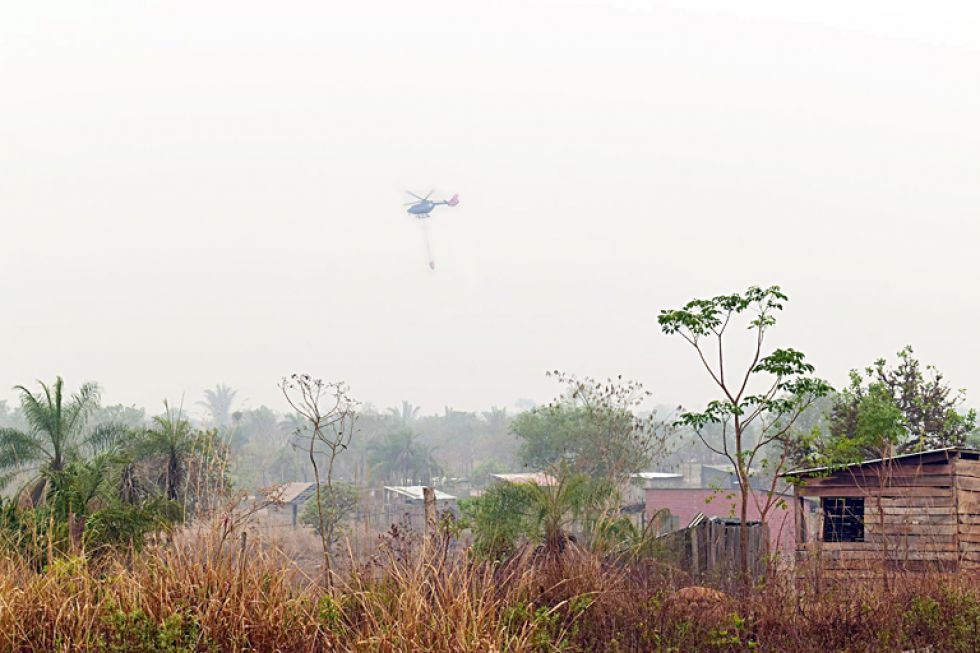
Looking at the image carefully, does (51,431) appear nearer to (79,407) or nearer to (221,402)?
(79,407)

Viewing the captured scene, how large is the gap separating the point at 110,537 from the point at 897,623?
29.0 feet

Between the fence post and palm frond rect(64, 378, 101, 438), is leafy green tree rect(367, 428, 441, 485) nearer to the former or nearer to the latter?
palm frond rect(64, 378, 101, 438)

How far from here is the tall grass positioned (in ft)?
22.8

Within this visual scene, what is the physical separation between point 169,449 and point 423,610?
18394 mm

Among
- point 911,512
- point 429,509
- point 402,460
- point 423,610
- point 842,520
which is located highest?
point 429,509

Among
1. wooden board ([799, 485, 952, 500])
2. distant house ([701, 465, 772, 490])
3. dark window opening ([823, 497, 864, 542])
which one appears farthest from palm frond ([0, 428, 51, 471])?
distant house ([701, 465, 772, 490])

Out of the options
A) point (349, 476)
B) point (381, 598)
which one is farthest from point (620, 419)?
point (349, 476)

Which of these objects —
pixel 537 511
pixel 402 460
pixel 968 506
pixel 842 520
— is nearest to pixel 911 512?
pixel 968 506

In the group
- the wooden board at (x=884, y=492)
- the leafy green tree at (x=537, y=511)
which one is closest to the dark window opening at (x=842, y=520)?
the wooden board at (x=884, y=492)

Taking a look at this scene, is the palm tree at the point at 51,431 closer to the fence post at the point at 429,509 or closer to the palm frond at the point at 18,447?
the palm frond at the point at 18,447

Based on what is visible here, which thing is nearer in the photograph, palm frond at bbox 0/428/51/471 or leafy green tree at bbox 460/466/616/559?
leafy green tree at bbox 460/466/616/559

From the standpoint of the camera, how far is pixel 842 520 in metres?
19.3

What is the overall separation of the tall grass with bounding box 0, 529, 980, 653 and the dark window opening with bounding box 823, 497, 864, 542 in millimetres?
8705

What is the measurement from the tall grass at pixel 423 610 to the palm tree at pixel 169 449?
48.0 ft
